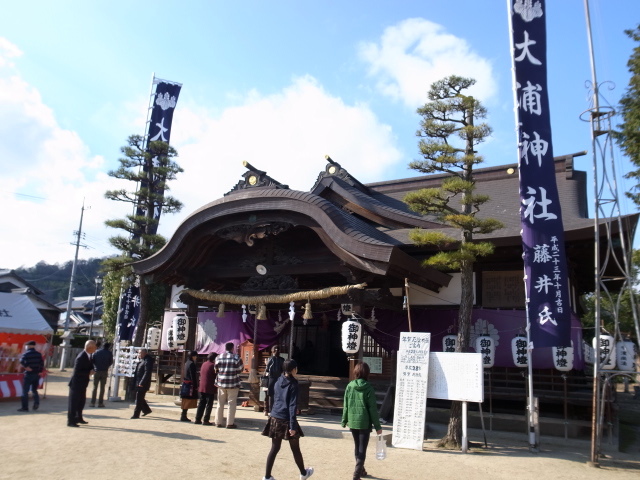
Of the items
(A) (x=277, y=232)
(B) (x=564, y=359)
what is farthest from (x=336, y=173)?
(B) (x=564, y=359)

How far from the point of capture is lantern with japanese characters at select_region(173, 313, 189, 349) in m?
13.8

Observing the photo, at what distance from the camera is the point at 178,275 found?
13.6 m

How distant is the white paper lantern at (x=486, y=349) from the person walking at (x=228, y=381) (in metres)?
5.35

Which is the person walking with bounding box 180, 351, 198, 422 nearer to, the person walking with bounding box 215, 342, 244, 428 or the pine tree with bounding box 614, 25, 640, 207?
the person walking with bounding box 215, 342, 244, 428

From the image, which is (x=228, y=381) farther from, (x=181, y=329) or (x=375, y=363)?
(x=181, y=329)

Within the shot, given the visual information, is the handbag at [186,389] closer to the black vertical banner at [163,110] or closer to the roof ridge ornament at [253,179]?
the roof ridge ornament at [253,179]

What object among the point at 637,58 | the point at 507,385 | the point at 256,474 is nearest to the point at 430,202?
the point at 507,385

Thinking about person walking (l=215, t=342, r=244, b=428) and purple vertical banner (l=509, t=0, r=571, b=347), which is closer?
purple vertical banner (l=509, t=0, r=571, b=347)

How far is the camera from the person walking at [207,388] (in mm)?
9992

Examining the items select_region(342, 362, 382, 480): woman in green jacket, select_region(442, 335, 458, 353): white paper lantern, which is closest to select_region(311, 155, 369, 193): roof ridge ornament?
select_region(442, 335, 458, 353): white paper lantern

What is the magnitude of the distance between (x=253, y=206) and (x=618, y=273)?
1118cm

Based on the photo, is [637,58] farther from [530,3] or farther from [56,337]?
[56,337]

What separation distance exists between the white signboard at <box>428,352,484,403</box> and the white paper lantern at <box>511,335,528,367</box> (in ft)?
9.48

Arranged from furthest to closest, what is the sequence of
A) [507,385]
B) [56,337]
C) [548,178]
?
[56,337]
[507,385]
[548,178]
